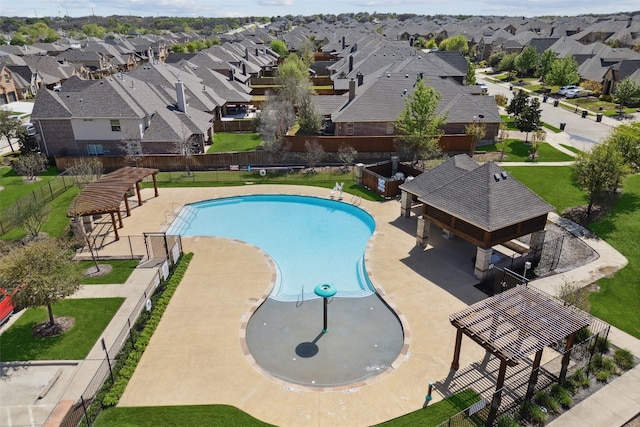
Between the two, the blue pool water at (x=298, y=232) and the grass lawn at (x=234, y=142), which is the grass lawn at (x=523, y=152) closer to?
the blue pool water at (x=298, y=232)

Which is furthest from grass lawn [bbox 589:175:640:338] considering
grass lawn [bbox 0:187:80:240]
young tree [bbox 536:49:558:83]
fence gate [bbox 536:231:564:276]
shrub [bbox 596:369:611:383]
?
young tree [bbox 536:49:558:83]

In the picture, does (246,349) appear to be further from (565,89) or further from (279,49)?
(279,49)

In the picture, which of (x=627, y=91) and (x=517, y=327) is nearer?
(x=517, y=327)

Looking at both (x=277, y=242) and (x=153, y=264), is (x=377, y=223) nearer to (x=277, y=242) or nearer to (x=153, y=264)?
(x=277, y=242)

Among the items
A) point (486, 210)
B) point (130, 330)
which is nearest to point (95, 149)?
point (130, 330)

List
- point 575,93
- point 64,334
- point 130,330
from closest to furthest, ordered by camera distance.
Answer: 1. point 130,330
2. point 64,334
3. point 575,93

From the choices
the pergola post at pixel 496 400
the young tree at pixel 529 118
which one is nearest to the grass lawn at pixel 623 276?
the pergola post at pixel 496 400
